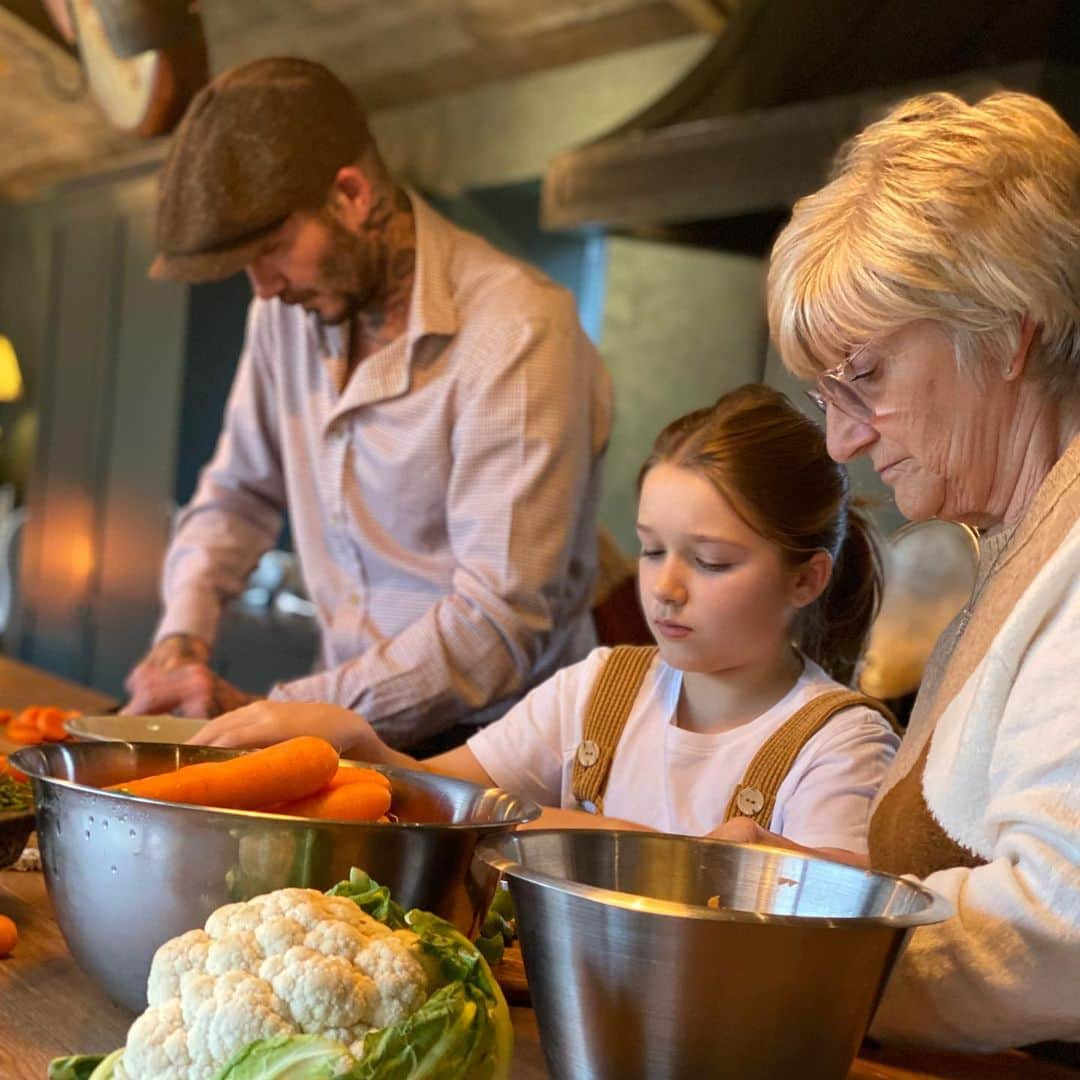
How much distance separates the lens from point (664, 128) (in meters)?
3.95

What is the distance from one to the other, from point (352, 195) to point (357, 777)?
129 centimetres

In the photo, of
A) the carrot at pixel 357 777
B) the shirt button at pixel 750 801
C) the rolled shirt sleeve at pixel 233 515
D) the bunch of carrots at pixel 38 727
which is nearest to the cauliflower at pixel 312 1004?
the carrot at pixel 357 777

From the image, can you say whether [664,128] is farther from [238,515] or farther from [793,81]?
[238,515]

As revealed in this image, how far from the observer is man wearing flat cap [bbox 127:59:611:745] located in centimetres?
221

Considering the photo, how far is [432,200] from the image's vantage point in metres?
7.06

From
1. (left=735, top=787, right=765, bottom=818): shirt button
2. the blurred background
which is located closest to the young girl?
(left=735, top=787, right=765, bottom=818): shirt button

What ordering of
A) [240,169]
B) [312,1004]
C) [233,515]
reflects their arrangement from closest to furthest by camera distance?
[312,1004], [240,169], [233,515]

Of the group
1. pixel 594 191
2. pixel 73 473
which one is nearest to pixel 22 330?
pixel 73 473

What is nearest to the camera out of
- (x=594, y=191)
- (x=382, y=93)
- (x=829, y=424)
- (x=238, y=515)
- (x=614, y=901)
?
(x=614, y=901)

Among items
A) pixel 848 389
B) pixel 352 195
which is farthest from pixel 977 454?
pixel 352 195

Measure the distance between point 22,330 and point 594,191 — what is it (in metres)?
7.08

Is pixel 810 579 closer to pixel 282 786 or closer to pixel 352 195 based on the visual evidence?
pixel 282 786

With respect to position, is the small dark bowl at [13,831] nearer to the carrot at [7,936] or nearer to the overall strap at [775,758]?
the carrot at [7,936]

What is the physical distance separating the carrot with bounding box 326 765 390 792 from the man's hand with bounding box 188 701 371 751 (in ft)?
0.60
